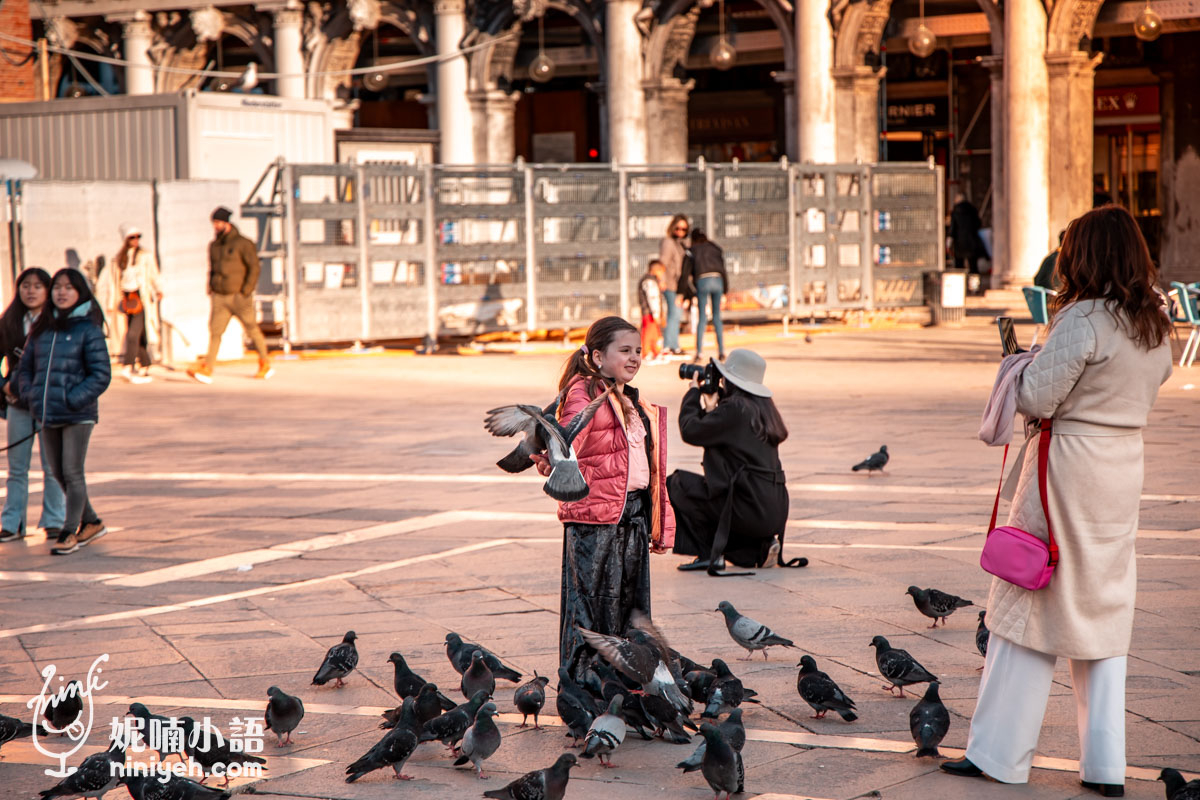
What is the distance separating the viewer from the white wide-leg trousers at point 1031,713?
4.08 metres

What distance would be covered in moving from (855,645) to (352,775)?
219cm

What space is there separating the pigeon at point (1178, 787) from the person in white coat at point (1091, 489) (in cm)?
27

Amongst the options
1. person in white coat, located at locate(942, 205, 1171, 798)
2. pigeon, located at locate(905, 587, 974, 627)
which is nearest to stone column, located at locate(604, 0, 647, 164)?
pigeon, located at locate(905, 587, 974, 627)

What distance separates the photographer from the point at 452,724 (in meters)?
4.38

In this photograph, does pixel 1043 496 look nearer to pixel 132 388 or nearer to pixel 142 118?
pixel 132 388

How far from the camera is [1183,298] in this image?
575 inches

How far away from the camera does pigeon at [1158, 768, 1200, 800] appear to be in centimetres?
371

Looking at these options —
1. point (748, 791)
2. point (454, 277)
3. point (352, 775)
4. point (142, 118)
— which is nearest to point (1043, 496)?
point (748, 791)

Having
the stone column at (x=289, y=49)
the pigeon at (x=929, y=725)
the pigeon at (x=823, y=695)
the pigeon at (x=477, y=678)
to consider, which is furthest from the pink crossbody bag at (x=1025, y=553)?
the stone column at (x=289, y=49)

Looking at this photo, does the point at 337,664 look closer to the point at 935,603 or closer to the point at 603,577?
the point at 603,577

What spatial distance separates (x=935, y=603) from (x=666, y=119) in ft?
67.8

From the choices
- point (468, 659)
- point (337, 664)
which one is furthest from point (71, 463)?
point (468, 659)

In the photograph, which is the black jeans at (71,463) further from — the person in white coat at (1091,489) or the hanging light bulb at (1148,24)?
the hanging light bulb at (1148,24)

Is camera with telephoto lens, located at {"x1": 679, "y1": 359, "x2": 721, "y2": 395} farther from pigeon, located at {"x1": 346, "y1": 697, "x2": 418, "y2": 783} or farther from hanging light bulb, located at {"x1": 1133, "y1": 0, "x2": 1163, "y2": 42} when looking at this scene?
hanging light bulb, located at {"x1": 1133, "y1": 0, "x2": 1163, "y2": 42}
